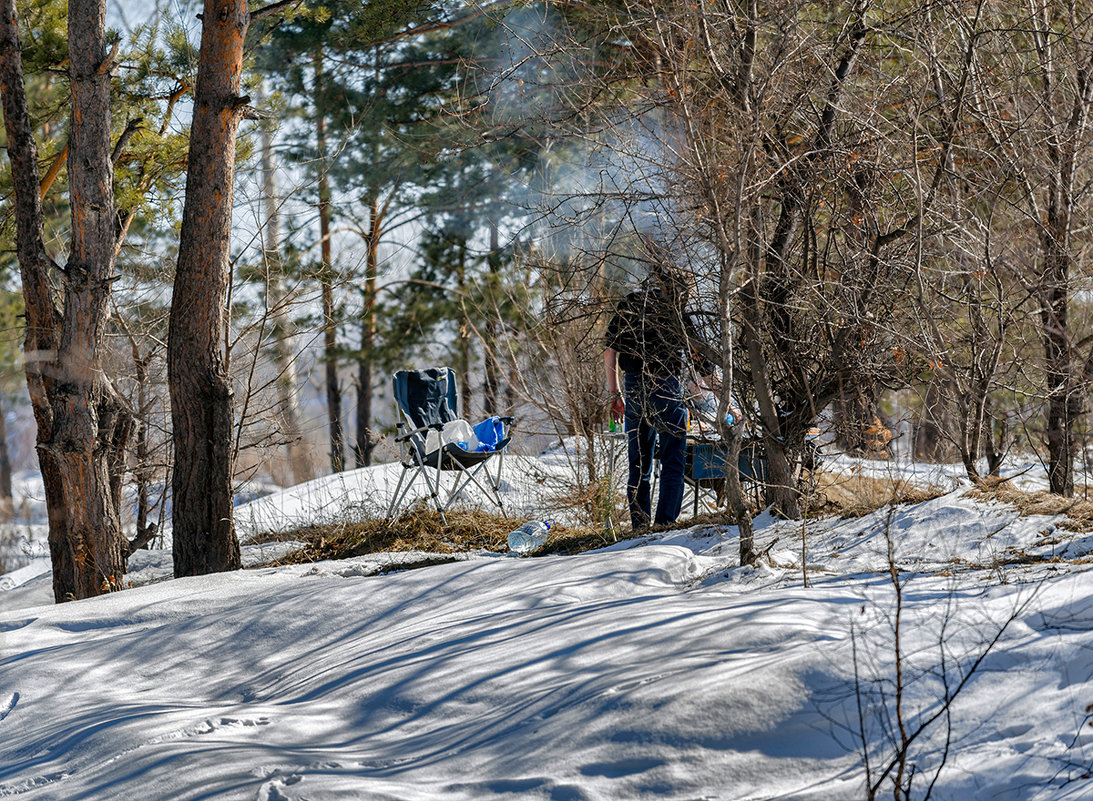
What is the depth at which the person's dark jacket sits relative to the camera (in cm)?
409

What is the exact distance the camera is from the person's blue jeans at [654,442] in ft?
14.9

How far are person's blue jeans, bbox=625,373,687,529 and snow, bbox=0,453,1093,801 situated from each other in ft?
3.53

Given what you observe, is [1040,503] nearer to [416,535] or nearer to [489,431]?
[416,535]

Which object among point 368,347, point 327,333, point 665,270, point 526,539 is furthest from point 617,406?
point 327,333

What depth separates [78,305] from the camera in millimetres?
5152

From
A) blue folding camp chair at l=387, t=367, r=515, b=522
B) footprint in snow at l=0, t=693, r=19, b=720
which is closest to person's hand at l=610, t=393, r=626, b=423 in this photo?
blue folding camp chair at l=387, t=367, r=515, b=522

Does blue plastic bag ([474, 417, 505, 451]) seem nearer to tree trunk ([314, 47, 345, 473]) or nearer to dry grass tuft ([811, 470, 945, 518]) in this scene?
tree trunk ([314, 47, 345, 473])

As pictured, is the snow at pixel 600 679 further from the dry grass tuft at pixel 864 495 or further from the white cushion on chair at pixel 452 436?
the white cushion on chair at pixel 452 436

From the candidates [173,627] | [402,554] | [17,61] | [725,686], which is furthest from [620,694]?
[17,61]

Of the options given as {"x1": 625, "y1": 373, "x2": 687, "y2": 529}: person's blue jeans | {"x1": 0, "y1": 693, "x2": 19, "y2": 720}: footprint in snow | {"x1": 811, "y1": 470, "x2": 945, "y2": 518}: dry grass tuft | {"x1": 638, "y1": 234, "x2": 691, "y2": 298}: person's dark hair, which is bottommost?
{"x1": 0, "y1": 693, "x2": 19, "y2": 720}: footprint in snow

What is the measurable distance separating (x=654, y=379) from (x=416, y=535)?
2151 mm

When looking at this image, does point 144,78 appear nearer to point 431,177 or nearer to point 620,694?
point 431,177

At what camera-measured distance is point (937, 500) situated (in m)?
3.70

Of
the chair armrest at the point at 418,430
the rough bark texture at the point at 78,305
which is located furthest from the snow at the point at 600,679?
the chair armrest at the point at 418,430
